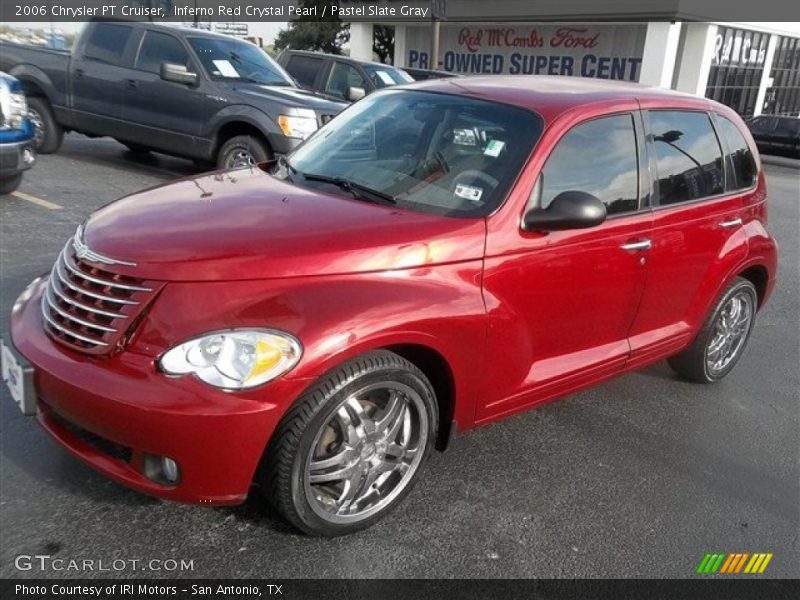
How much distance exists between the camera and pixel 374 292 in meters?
2.80

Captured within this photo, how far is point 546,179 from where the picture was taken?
339 cm

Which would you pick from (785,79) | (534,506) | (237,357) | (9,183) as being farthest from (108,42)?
(785,79)

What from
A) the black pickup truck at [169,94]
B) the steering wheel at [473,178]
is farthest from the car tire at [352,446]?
the black pickup truck at [169,94]

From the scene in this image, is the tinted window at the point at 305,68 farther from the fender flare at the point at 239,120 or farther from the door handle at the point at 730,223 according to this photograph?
the door handle at the point at 730,223

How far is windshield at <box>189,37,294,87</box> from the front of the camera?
9.16 metres

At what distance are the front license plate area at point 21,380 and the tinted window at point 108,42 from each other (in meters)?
7.54

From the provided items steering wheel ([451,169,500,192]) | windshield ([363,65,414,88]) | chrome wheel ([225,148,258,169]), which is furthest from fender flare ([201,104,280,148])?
steering wheel ([451,169,500,192])

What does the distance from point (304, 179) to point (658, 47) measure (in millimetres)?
23641

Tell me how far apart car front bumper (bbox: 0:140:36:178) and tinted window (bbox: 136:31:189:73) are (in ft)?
8.40

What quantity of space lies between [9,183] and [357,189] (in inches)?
223

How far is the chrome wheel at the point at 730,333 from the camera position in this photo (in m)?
4.73

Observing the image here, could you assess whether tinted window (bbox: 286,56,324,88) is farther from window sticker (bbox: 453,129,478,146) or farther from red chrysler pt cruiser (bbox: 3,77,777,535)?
window sticker (bbox: 453,129,478,146)

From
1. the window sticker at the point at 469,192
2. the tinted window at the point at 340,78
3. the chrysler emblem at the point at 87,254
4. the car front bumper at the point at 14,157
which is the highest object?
the window sticker at the point at 469,192

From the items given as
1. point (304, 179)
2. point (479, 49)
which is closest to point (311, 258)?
point (304, 179)
